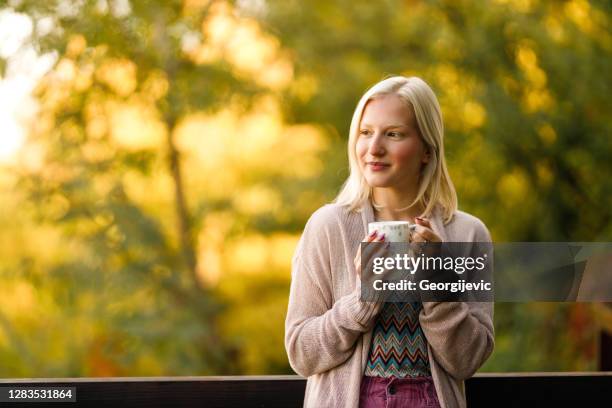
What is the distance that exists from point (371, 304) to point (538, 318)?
10.7ft

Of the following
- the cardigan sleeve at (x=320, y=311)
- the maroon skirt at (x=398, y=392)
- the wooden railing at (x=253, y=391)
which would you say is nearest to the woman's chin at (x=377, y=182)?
the cardigan sleeve at (x=320, y=311)

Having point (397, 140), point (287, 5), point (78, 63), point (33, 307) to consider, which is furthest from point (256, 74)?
point (397, 140)

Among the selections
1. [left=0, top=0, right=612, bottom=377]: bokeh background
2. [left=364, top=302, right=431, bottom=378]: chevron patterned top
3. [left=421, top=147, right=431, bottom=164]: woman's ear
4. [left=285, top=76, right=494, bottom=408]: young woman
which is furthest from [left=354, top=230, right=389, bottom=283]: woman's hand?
[left=0, top=0, right=612, bottom=377]: bokeh background

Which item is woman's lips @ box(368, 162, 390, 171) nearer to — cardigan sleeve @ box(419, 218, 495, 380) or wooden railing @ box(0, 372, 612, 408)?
cardigan sleeve @ box(419, 218, 495, 380)

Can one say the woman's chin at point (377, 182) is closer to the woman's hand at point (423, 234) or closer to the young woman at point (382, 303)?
the young woman at point (382, 303)

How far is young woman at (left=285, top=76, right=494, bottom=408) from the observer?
143cm

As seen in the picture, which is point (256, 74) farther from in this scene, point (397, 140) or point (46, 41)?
point (397, 140)

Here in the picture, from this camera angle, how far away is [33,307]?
18.3 feet

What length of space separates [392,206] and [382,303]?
0.23 m

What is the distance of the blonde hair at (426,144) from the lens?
1509 millimetres

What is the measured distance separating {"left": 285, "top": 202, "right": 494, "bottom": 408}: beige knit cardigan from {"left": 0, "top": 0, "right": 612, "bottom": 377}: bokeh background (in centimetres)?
234

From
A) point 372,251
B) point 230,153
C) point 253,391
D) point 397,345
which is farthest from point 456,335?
point 230,153

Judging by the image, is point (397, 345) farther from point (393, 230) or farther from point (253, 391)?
point (253, 391)

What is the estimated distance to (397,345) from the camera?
1.46m
